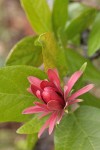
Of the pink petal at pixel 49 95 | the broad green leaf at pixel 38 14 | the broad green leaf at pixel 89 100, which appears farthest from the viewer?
the broad green leaf at pixel 38 14

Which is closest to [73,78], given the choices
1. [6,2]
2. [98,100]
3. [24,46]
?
[98,100]

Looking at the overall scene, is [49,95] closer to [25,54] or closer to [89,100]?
[89,100]

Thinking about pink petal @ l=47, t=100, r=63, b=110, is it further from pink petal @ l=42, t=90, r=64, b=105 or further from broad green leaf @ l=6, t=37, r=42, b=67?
broad green leaf @ l=6, t=37, r=42, b=67

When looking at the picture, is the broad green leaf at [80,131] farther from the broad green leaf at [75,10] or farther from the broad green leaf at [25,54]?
the broad green leaf at [75,10]

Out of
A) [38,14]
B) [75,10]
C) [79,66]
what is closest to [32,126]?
[79,66]

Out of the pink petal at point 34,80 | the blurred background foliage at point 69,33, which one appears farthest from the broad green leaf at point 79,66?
the pink petal at point 34,80

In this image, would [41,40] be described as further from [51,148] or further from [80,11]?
[51,148]
